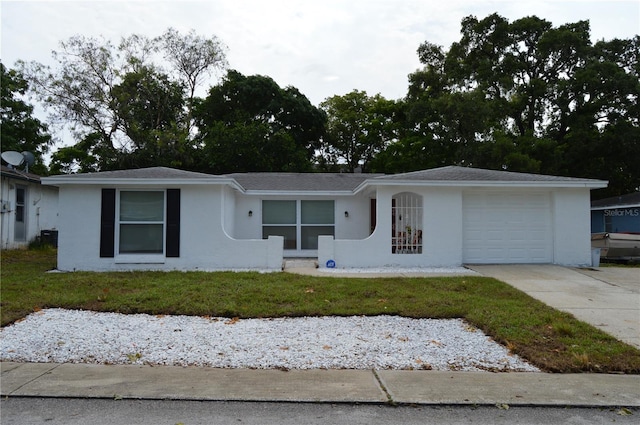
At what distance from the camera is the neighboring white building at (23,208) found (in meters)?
17.5

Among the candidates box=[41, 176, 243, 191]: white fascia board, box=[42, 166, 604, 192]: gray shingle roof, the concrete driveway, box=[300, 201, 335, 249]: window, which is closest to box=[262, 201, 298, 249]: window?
box=[300, 201, 335, 249]: window

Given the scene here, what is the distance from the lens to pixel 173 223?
1275 centimetres

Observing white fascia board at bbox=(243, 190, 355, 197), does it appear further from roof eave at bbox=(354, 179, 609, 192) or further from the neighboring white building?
the neighboring white building

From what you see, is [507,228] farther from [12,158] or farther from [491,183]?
[12,158]

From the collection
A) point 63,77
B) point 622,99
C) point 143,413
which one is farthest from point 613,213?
point 63,77

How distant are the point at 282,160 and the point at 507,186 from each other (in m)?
16.5

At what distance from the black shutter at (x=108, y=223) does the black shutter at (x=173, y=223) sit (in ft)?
4.62

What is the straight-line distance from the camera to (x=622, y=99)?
23766 mm

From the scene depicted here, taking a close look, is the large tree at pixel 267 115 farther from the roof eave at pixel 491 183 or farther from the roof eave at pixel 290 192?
the roof eave at pixel 491 183

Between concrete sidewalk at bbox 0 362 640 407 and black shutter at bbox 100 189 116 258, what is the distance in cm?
719

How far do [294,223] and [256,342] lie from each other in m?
9.39

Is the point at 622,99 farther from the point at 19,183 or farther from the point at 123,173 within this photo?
the point at 19,183

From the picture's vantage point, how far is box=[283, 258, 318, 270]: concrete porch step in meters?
13.0

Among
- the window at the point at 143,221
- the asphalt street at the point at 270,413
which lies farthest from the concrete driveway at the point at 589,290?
the window at the point at 143,221
